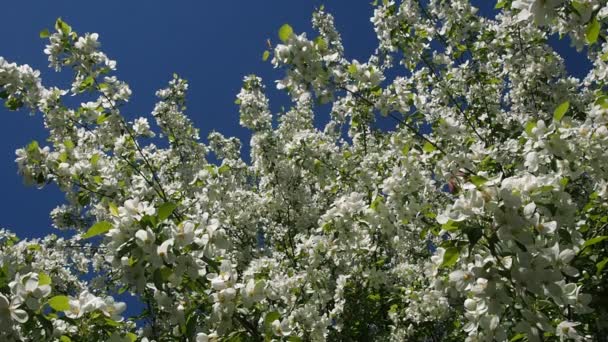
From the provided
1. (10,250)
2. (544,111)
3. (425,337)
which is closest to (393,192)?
(425,337)

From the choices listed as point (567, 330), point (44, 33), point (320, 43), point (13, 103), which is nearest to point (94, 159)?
point (13, 103)

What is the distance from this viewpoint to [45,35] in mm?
4941

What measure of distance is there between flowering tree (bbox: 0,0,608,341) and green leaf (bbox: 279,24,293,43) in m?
0.06

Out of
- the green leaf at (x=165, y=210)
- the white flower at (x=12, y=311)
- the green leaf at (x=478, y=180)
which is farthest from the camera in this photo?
the green leaf at (x=165, y=210)

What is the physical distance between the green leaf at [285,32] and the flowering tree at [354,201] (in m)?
0.06

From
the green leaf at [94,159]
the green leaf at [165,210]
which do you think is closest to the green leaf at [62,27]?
the green leaf at [94,159]

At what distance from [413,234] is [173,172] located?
3.57 metres

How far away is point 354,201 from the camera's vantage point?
414 cm

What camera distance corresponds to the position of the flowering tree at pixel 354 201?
220 centimetres

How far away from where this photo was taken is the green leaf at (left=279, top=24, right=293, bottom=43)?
3420mm

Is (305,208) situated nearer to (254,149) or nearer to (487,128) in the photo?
(254,149)

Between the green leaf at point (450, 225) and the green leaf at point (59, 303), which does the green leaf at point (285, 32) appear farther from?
the green leaf at point (59, 303)

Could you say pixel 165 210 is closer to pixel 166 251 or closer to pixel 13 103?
pixel 166 251

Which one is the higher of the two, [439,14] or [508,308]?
[439,14]
